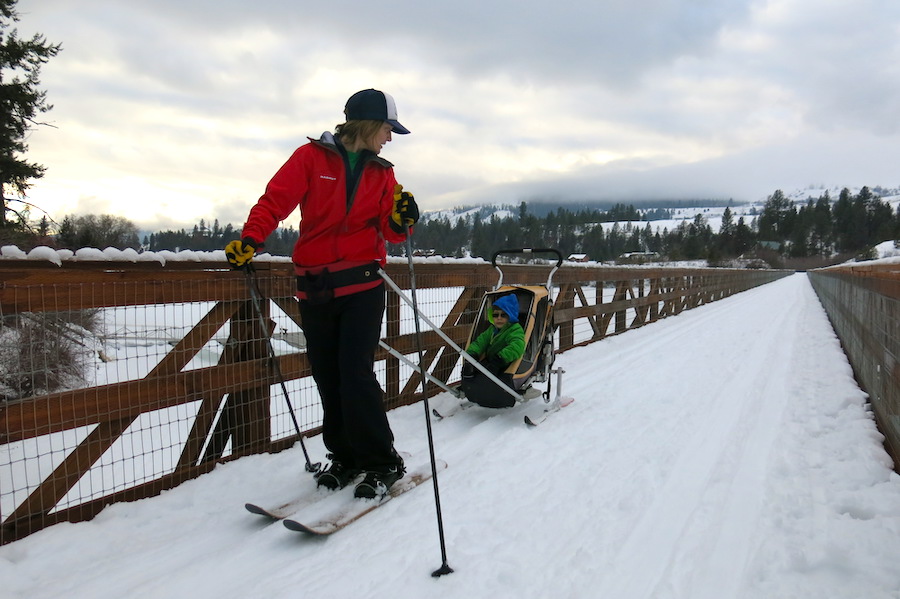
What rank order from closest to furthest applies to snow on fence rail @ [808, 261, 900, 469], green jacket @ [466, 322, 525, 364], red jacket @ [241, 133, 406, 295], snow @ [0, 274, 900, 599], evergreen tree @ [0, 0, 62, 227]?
1. snow @ [0, 274, 900, 599]
2. red jacket @ [241, 133, 406, 295]
3. snow on fence rail @ [808, 261, 900, 469]
4. green jacket @ [466, 322, 525, 364]
5. evergreen tree @ [0, 0, 62, 227]

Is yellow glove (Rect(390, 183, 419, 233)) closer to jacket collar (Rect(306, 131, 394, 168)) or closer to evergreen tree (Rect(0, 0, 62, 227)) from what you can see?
jacket collar (Rect(306, 131, 394, 168))

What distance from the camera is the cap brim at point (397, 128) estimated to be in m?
2.97

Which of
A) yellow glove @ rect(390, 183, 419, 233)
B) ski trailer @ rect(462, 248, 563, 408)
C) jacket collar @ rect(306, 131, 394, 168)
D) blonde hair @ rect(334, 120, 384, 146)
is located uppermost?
blonde hair @ rect(334, 120, 384, 146)

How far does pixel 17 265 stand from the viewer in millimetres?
2590

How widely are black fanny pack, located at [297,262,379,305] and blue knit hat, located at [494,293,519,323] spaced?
2.04 m

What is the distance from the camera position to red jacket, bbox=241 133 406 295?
2.78m

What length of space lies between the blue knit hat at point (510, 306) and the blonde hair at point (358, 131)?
2.29m

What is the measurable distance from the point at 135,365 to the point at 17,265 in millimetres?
907

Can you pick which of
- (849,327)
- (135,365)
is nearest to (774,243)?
(849,327)

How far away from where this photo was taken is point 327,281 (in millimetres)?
2896

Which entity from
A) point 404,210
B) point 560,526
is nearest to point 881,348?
point 560,526

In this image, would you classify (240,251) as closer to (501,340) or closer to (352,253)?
(352,253)

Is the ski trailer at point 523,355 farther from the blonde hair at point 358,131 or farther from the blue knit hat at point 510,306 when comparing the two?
the blonde hair at point 358,131

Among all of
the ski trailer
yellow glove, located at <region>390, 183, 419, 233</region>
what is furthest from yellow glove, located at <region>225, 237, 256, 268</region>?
the ski trailer
